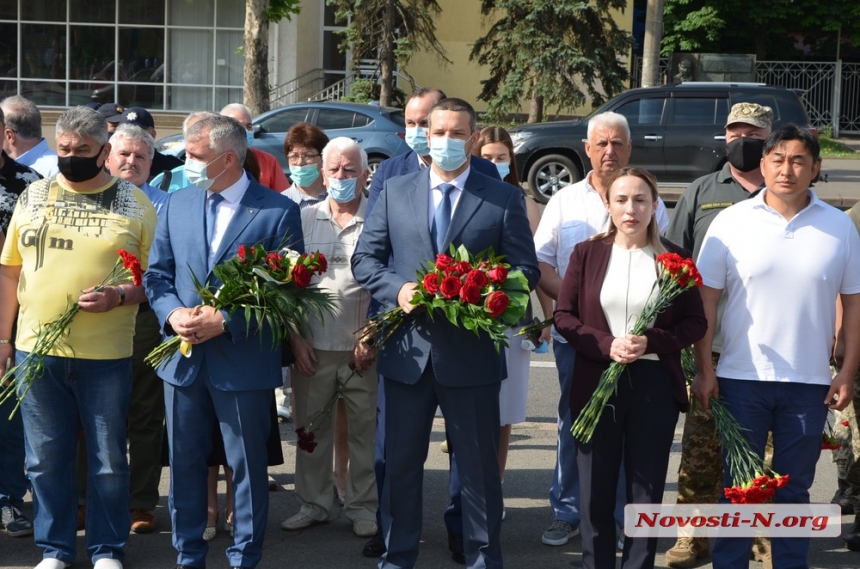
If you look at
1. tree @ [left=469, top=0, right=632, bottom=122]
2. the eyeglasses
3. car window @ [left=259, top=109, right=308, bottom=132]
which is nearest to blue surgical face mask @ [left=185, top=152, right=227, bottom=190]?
the eyeglasses

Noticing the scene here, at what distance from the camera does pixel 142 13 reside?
2944cm

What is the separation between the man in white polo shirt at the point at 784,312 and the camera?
477 centimetres

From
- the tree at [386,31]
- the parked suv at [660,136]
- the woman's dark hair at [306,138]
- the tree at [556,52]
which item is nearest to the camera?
the woman's dark hair at [306,138]

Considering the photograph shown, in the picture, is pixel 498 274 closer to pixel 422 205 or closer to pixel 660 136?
pixel 422 205

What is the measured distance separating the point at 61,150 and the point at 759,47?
30.8 meters

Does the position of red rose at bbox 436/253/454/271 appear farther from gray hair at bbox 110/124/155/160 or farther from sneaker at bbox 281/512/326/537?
gray hair at bbox 110/124/155/160

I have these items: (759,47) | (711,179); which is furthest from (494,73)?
(711,179)

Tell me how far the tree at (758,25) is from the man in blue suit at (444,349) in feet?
94.5

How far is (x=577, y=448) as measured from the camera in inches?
192

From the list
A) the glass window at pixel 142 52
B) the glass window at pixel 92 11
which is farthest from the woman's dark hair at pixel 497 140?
the glass window at pixel 92 11

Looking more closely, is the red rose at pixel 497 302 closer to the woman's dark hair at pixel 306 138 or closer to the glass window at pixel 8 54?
the woman's dark hair at pixel 306 138

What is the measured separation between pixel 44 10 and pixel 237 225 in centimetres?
2729

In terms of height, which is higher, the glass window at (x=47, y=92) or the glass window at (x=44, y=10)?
the glass window at (x=44, y=10)

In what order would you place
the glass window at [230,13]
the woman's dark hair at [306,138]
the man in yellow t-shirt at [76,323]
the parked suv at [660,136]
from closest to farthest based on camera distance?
the man in yellow t-shirt at [76,323], the woman's dark hair at [306,138], the parked suv at [660,136], the glass window at [230,13]
